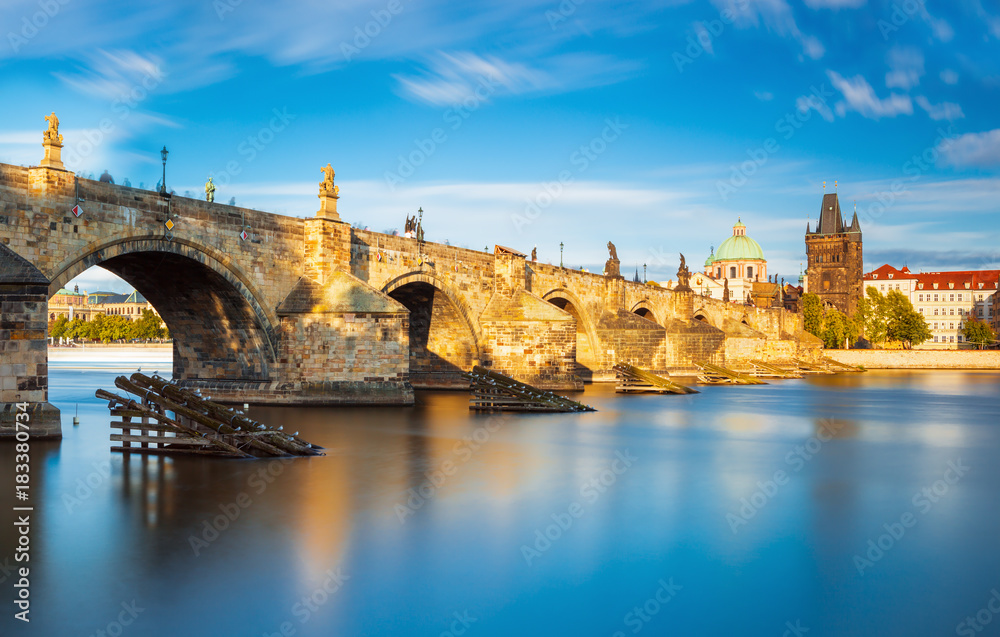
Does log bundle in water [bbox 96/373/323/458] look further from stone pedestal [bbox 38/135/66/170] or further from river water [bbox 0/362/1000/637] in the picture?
stone pedestal [bbox 38/135/66/170]

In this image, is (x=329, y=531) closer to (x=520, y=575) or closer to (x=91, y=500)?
(x=520, y=575)

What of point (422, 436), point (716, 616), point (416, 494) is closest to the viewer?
point (716, 616)

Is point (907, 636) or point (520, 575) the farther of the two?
point (520, 575)

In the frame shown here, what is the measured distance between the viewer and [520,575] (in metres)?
7.49

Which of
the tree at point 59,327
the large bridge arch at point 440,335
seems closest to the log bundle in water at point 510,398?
the large bridge arch at point 440,335

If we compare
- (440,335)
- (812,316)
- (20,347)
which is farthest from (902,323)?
(20,347)

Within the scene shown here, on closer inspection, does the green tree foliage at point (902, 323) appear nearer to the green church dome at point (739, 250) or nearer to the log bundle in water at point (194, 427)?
the green church dome at point (739, 250)

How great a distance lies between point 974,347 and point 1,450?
351 feet

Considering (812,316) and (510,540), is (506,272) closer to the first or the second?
(510,540)

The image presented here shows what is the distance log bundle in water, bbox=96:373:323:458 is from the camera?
1288 cm

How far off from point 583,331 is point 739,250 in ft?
287

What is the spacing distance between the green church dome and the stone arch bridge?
90437 millimetres

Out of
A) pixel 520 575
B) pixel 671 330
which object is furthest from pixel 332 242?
pixel 671 330

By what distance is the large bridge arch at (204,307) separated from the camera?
68.2ft
